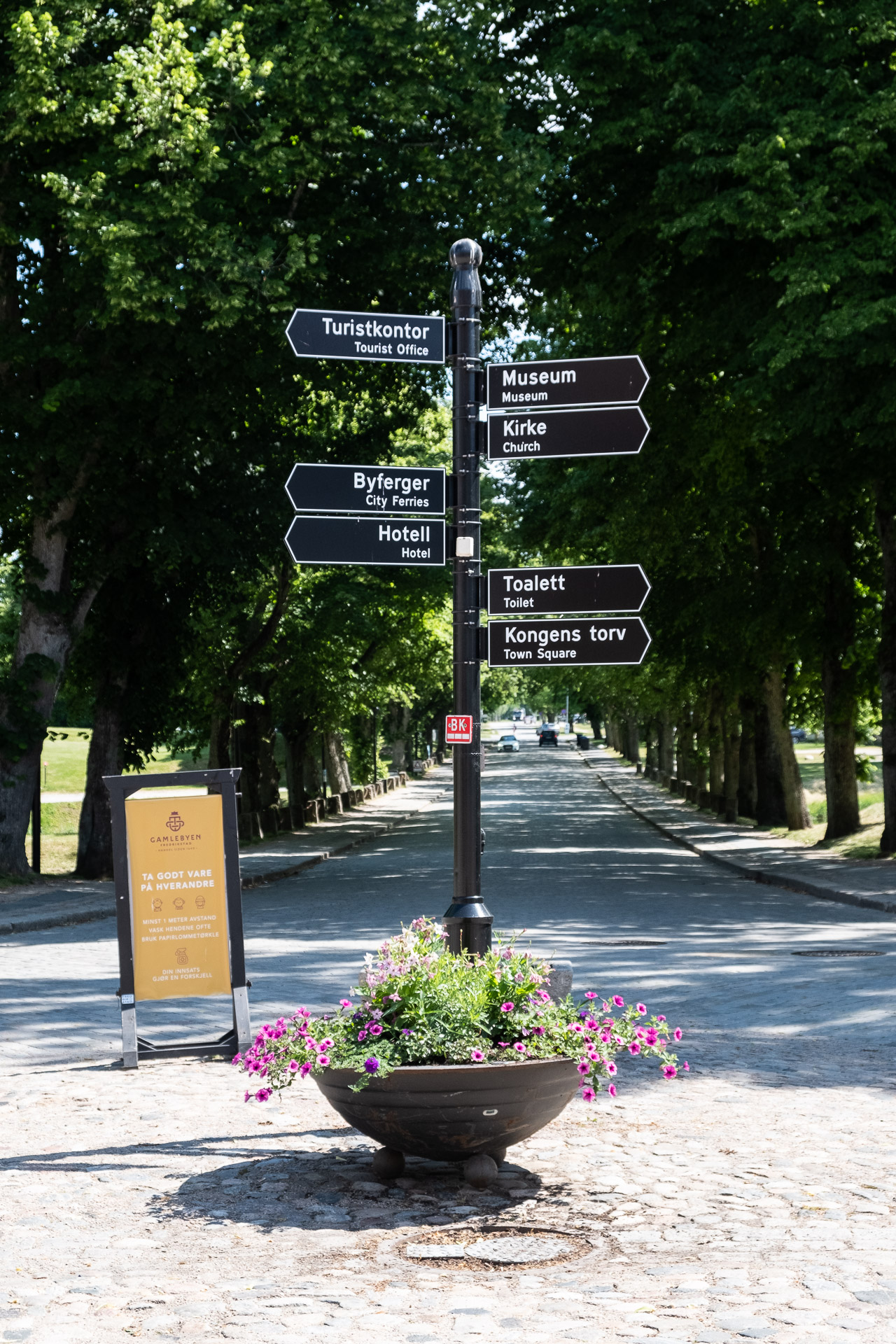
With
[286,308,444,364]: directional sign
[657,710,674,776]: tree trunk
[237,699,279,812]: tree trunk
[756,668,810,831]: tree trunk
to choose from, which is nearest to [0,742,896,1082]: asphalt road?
[286,308,444,364]: directional sign

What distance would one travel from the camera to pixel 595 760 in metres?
97.9

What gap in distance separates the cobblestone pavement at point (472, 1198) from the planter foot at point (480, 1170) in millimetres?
43

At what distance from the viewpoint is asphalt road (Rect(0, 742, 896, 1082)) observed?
9562mm

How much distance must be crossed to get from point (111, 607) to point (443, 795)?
35.9m

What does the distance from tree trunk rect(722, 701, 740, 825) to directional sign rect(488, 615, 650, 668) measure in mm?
32378

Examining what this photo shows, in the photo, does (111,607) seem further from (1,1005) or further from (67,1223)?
(67,1223)

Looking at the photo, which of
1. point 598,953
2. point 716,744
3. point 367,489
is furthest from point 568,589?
point 716,744

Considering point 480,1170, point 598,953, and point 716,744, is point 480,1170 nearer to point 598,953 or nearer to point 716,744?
point 598,953

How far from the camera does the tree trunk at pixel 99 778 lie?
24266mm

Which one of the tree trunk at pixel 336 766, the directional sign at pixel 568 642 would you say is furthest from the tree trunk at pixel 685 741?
the directional sign at pixel 568 642

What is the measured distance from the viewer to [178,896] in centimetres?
882

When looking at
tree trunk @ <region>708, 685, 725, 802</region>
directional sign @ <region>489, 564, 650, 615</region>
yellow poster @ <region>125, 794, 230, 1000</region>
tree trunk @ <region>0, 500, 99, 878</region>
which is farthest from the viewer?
tree trunk @ <region>708, 685, 725, 802</region>

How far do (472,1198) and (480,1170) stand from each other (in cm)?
12

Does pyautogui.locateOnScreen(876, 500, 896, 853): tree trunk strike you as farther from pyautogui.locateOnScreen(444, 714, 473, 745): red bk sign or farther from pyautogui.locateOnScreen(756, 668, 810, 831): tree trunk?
pyautogui.locateOnScreen(444, 714, 473, 745): red bk sign
